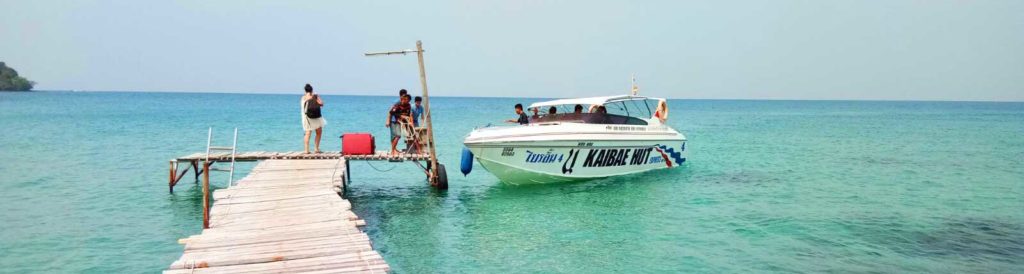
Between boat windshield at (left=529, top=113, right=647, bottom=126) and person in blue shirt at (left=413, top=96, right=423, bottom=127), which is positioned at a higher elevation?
person in blue shirt at (left=413, top=96, right=423, bottom=127)

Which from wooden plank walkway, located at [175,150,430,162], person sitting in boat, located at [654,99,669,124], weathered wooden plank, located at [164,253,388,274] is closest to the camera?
weathered wooden plank, located at [164,253,388,274]

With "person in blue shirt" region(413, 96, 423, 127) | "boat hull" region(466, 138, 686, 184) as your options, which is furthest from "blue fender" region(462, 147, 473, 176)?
"person in blue shirt" region(413, 96, 423, 127)

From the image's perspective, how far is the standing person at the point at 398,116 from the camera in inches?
659

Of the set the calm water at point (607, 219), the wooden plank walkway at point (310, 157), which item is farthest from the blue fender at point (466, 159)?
the wooden plank walkway at point (310, 157)

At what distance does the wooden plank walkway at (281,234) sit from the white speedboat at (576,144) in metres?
4.64

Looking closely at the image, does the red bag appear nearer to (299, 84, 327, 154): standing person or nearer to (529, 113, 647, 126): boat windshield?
Result: (299, 84, 327, 154): standing person

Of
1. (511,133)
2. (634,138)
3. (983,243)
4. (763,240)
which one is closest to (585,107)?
(634,138)

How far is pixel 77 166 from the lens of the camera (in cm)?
2272

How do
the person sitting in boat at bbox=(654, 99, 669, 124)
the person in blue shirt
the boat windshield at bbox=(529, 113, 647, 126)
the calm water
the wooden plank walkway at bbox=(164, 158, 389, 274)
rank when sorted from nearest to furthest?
the wooden plank walkway at bbox=(164, 158, 389, 274), the calm water, the person in blue shirt, the boat windshield at bbox=(529, 113, 647, 126), the person sitting in boat at bbox=(654, 99, 669, 124)

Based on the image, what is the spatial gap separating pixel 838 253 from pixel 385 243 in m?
7.37

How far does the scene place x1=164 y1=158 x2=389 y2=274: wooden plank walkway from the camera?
23.2 feet

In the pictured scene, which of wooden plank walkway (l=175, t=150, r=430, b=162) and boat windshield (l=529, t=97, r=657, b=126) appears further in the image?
boat windshield (l=529, t=97, r=657, b=126)

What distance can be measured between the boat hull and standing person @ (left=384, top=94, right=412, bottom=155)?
5.76 feet

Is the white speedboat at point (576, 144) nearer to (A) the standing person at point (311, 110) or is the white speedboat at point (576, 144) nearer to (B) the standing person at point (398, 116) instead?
(B) the standing person at point (398, 116)
